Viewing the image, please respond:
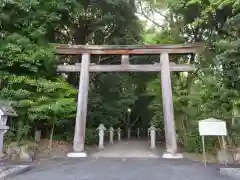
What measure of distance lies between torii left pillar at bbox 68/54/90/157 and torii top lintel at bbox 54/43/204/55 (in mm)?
390

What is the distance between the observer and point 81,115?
39.1 feet

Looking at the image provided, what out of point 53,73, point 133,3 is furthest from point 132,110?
point 53,73

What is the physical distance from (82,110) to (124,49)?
3.53 metres

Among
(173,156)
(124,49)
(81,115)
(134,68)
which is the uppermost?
(124,49)

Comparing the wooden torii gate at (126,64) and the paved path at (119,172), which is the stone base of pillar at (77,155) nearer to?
the wooden torii gate at (126,64)

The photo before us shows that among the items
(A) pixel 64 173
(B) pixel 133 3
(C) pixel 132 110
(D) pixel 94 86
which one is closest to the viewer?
(A) pixel 64 173

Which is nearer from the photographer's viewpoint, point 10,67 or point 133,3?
point 10,67

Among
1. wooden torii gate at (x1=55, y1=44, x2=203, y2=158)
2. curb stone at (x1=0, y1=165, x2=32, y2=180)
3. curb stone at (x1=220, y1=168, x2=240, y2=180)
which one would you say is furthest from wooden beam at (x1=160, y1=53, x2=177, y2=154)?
curb stone at (x1=0, y1=165, x2=32, y2=180)

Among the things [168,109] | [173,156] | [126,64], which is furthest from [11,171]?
[126,64]

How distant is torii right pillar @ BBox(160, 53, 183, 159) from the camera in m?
11.2

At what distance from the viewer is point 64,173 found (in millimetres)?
7555

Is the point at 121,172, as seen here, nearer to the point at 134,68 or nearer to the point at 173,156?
the point at 173,156

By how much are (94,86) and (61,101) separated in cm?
708

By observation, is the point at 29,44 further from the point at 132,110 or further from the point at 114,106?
the point at 132,110
